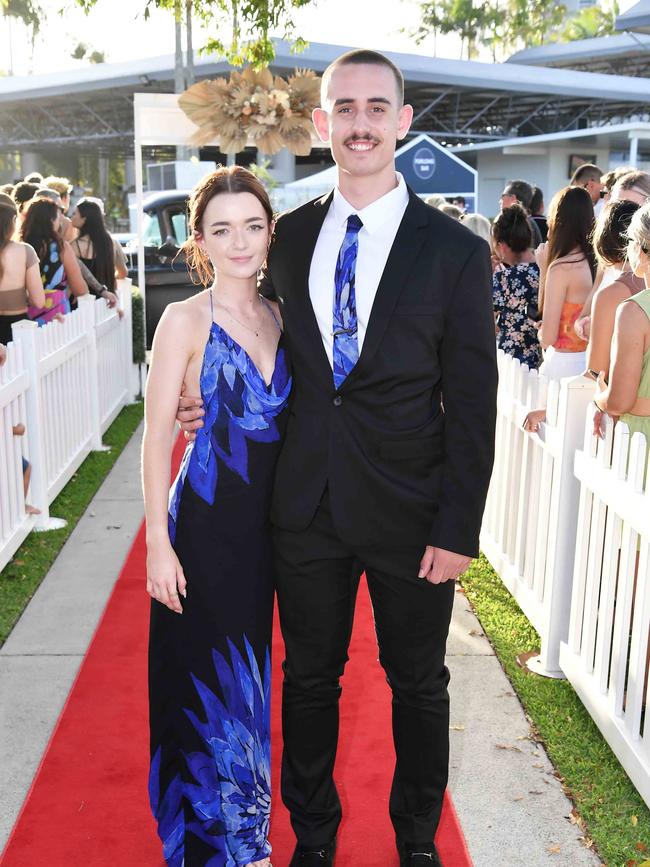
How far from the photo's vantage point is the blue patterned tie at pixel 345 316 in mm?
2523

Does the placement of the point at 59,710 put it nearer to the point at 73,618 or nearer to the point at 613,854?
the point at 73,618

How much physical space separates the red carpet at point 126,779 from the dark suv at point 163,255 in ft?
26.6

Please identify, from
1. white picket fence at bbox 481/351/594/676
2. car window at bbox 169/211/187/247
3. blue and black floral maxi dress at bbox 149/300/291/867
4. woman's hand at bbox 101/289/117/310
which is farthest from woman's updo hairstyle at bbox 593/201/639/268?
car window at bbox 169/211/187/247

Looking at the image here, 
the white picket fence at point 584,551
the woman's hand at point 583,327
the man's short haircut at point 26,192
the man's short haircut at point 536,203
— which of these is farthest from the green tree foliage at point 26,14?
the white picket fence at point 584,551

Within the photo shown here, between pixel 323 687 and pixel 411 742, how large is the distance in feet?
0.99

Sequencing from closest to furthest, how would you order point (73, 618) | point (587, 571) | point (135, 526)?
point (587, 571) → point (73, 618) → point (135, 526)

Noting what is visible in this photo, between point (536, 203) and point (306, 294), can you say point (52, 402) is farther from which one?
point (536, 203)

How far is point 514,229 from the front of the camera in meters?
6.87

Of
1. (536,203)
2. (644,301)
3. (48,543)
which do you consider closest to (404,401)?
(644,301)

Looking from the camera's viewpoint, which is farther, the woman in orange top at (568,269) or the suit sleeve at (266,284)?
the woman in orange top at (568,269)

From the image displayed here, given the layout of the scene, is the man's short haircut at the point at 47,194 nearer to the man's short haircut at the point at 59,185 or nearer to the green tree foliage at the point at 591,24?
the man's short haircut at the point at 59,185

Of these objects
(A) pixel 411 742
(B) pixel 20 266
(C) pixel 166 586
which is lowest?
(A) pixel 411 742

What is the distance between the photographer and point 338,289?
254 centimetres

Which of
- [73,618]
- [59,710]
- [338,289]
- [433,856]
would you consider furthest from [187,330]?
[73,618]
